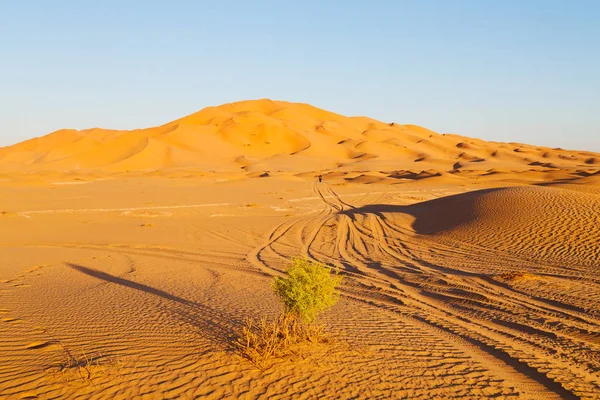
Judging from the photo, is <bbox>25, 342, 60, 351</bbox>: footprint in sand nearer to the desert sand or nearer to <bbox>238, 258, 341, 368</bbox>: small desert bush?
the desert sand

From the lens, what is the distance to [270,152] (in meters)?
95.8

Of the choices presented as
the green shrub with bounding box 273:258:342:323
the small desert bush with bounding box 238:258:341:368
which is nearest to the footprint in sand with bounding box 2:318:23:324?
the small desert bush with bounding box 238:258:341:368

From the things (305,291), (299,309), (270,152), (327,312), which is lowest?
(327,312)

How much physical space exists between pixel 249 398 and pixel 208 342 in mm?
1601

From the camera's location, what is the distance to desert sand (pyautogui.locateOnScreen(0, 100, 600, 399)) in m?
5.38

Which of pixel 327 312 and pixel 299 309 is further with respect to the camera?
pixel 327 312

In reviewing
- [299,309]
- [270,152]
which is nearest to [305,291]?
[299,309]

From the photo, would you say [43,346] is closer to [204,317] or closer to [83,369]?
[83,369]

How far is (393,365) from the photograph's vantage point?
5832mm

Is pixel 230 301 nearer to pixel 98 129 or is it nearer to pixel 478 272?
pixel 478 272

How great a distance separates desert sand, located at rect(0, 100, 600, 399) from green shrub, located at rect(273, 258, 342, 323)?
23.9 inches

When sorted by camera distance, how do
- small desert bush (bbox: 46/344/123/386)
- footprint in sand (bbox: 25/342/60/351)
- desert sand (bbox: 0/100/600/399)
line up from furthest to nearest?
footprint in sand (bbox: 25/342/60/351), desert sand (bbox: 0/100/600/399), small desert bush (bbox: 46/344/123/386)

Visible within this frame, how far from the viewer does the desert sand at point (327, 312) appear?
5383mm

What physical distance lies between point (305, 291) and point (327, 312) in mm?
1906
